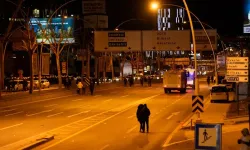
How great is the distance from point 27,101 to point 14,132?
23.3 m

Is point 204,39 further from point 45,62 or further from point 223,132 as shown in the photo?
point 223,132

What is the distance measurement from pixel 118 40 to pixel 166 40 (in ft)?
18.1

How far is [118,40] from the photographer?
55.2m

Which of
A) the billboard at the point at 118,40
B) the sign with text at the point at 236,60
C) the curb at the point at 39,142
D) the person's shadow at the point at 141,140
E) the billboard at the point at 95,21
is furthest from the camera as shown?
the billboard at the point at 95,21

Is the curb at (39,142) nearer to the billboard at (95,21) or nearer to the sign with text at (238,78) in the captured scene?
the sign with text at (238,78)

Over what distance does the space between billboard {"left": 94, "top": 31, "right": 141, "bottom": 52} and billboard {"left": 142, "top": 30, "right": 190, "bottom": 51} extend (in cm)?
94

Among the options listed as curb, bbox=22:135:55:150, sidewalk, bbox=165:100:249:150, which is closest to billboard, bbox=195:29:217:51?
sidewalk, bbox=165:100:249:150

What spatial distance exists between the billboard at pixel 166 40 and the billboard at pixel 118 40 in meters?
0.94

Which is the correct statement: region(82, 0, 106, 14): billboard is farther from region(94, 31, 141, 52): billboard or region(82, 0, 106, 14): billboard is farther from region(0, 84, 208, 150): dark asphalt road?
region(0, 84, 208, 150): dark asphalt road

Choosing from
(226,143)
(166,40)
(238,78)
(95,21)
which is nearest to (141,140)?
(226,143)

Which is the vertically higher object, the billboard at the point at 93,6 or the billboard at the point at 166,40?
the billboard at the point at 93,6

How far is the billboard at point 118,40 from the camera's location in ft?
180

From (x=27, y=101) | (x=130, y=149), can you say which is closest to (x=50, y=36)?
(x=27, y=101)

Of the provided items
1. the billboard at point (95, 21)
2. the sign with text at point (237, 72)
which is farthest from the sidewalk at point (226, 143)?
the billboard at point (95, 21)
